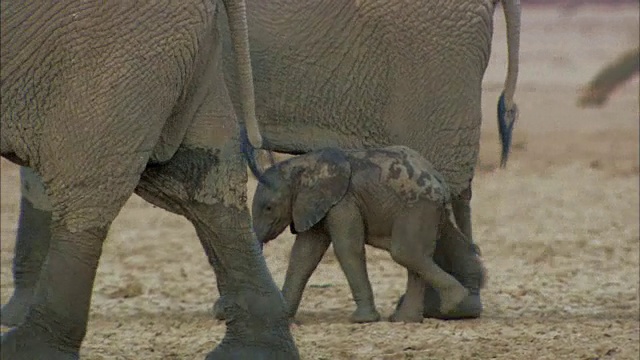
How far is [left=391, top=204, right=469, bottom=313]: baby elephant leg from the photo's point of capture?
6.94m

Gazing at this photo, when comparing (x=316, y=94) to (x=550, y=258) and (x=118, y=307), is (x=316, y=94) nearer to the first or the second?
(x=118, y=307)

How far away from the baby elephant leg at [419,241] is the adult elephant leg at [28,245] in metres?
1.53

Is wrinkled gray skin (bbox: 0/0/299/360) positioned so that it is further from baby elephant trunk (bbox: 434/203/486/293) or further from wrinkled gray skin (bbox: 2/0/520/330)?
baby elephant trunk (bbox: 434/203/486/293)

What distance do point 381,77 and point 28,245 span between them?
168cm

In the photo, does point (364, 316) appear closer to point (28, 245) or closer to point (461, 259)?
point (461, 259)

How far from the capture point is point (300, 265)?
279 inches

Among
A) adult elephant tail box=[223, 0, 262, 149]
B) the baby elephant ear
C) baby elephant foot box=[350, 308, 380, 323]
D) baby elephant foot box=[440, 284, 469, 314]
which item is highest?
adult elephant tail box=[223, 0, 262, 149]

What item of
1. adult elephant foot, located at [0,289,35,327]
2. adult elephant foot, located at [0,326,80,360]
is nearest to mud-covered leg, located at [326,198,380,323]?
adult elephant foot, located at [0,289,35,327]

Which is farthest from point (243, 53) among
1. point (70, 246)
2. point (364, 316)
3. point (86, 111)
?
point (364, 316)

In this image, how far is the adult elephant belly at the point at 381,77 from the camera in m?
7.08

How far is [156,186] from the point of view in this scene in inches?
227

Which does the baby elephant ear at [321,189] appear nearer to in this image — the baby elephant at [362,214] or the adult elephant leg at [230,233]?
the baby elephant at [362,214]

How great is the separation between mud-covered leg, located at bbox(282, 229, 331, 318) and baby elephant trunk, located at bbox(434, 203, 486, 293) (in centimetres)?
61

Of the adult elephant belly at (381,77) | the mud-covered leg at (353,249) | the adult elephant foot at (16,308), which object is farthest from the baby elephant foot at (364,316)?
the adult elephant foot at (16,308)
